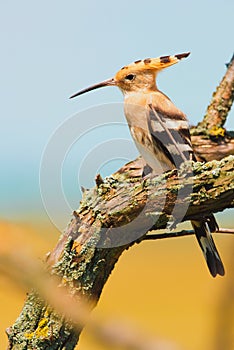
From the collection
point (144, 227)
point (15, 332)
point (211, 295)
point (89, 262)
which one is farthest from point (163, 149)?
point (211, 295)

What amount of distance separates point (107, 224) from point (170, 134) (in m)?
0.70

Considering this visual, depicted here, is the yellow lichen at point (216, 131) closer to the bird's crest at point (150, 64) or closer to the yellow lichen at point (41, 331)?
the bird's crest at point (150, 64)

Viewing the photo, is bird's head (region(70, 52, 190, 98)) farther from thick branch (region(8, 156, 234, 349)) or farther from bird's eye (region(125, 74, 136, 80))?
thick branch (region(8, 156, 234, 349))

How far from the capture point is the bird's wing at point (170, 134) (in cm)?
244

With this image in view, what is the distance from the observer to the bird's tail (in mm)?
2295

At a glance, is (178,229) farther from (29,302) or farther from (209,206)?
(29,302)

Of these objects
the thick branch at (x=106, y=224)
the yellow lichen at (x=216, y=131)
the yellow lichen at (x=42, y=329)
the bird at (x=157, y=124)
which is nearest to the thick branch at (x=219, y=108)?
the yellow lichen at (x=216, y=131)

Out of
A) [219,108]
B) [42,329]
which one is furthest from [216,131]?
[42,329]

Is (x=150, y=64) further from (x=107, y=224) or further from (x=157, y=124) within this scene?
(x=107, y=224)

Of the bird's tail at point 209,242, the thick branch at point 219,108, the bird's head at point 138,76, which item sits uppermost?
the thick branch at point 219,108

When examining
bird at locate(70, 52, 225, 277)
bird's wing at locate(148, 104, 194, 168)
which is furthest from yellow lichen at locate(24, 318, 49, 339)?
bird's wing at locate(148, 104, 194, 168)

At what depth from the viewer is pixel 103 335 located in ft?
1.23

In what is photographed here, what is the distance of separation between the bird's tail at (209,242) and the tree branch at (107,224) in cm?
24

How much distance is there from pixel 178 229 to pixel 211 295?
1.54 m
